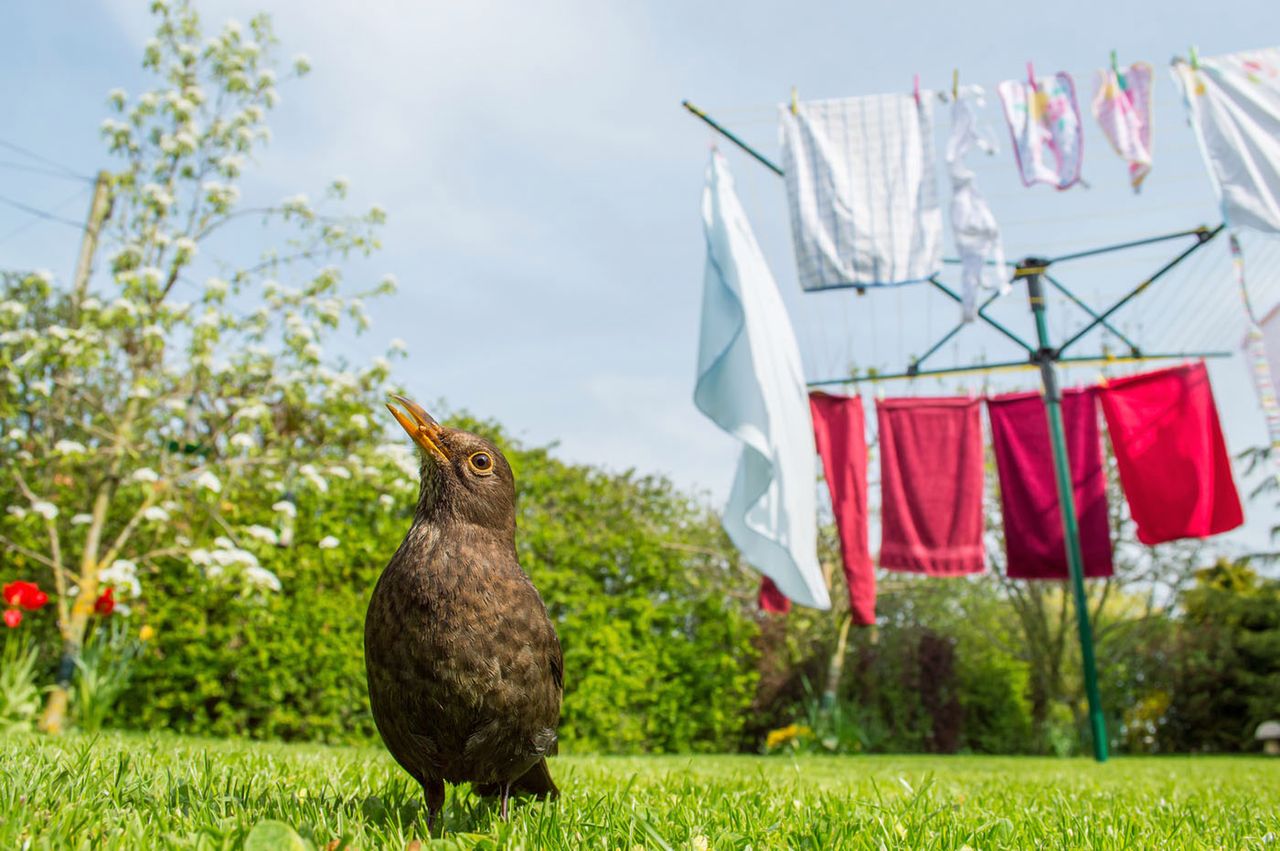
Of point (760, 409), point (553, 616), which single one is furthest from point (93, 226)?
point (760, 409)

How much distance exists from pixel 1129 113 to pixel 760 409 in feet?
13.7

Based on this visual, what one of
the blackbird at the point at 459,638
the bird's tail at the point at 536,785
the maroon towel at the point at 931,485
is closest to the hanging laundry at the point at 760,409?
the maroon towel at the point at 931,485

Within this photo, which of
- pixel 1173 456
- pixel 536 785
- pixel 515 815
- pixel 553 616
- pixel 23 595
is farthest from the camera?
pixel 553 616

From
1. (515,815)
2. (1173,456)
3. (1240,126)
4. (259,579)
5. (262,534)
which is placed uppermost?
(1240,126)

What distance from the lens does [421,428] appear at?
186 centimetres

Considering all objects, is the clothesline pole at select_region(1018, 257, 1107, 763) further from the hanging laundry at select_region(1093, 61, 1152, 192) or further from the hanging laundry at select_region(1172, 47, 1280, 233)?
the hanging laundry at select_region(1172, 47, 1280, 233)

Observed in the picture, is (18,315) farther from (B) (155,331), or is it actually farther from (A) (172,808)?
(A) (172,808)

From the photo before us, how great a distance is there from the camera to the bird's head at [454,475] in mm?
1865

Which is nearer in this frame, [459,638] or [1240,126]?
[459,638]

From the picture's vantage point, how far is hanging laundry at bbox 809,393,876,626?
7.08 meters

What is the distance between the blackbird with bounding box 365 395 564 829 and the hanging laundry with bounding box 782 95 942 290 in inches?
210

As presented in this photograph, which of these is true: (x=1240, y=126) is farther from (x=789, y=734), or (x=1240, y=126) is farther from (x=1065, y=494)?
(x=789, y=734)

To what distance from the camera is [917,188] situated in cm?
680

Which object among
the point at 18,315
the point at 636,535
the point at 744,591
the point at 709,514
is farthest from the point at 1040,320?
the point at 18,315
